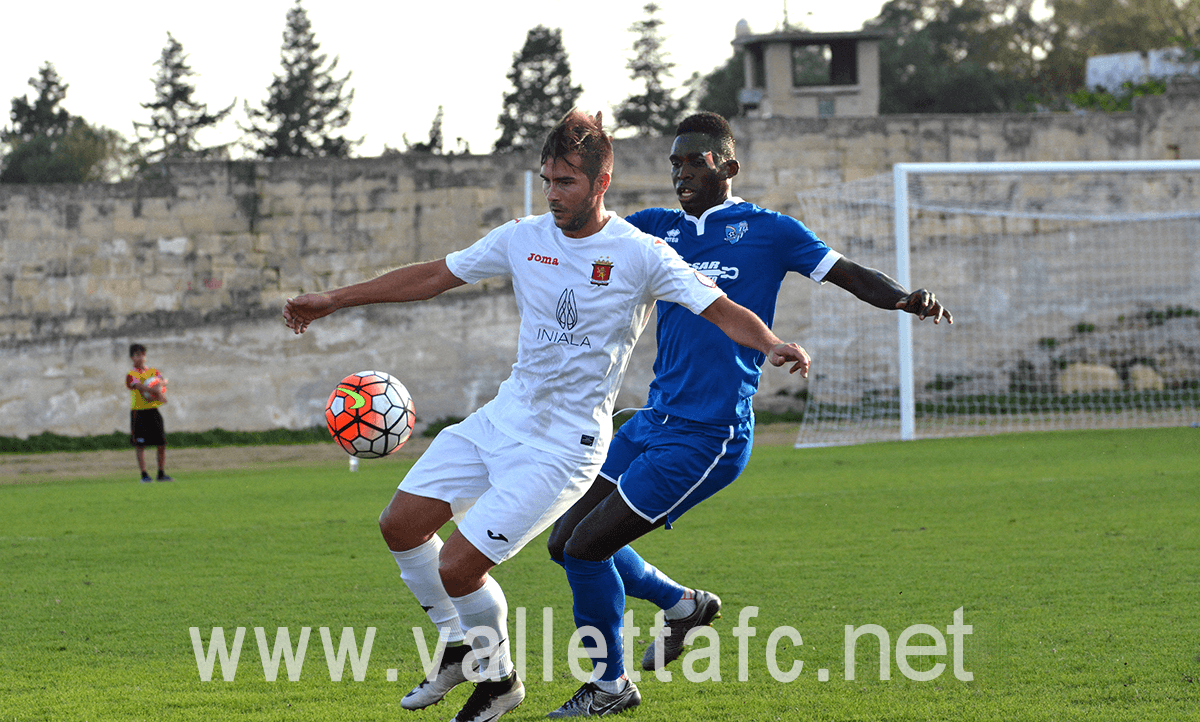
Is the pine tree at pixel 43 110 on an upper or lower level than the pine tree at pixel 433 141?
upper

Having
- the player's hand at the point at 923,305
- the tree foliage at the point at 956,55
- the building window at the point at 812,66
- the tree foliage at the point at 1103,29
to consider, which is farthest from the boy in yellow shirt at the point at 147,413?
the tree foliage at the point at 1103,29

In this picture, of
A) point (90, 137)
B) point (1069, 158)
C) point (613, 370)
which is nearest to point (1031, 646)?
point (613, 370)

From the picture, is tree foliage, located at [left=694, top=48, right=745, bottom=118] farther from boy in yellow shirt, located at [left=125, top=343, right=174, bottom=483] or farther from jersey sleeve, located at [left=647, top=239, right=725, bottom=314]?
jersey sleeve, located at [left=647, top=239, right=725, bottom=314]

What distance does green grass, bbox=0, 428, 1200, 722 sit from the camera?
430 centimetres

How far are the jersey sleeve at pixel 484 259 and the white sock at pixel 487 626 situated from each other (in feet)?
3.70

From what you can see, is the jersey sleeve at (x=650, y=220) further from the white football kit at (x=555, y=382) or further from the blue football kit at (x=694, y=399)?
the white football kit at (x=555, y=382)

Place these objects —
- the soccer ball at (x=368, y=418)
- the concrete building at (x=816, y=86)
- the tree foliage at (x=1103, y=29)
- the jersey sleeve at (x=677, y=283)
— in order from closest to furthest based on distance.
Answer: the jersey sleeve at (x=677, y=283) → the soccer ball at (x=368, y=418) → the concrete building at (x=816, y=86) → the tree foliage at (x=1103, y=29)

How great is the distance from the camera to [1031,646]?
4.85m

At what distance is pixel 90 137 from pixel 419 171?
32184 mm

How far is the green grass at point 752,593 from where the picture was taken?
14.1 ft

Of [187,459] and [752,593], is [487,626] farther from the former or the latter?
[187,459]

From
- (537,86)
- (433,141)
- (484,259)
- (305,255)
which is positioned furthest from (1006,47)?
(484,259)

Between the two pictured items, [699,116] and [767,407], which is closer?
[699,116]

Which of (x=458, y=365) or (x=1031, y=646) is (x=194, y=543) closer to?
(x=1031, y=646)
